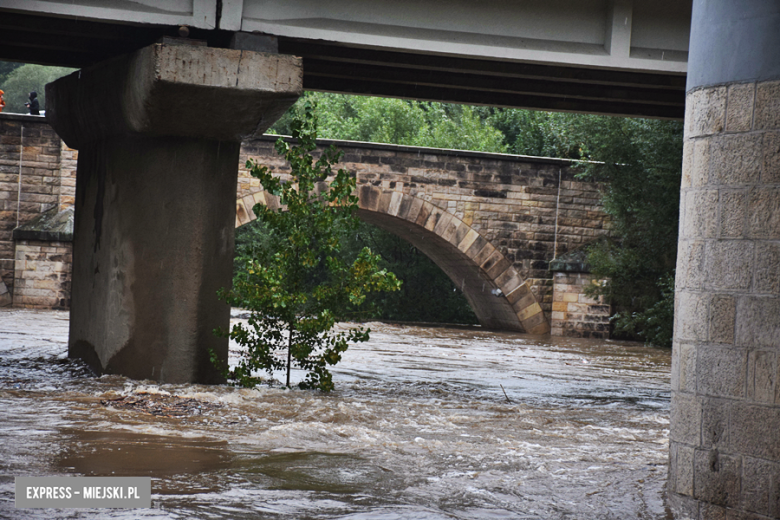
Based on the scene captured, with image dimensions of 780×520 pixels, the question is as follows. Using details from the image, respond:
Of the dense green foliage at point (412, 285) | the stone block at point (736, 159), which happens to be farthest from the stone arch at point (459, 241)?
the stone block at point (736, 159)

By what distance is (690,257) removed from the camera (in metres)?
3.74

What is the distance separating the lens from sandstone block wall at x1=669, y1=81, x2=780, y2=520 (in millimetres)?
3416

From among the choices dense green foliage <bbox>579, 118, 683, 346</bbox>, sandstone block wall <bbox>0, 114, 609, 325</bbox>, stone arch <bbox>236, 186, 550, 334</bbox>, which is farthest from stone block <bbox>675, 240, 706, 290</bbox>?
sandstone block wall <bbox>0, 114, 609, 325</bbox>

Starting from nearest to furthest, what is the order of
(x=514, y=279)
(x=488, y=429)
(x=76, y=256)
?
(x=488, y=429) → (x=76, y=256) → (x=514, y=279)

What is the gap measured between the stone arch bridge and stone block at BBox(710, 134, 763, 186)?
43.5ft

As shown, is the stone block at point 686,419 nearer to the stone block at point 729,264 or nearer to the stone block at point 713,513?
the stone block at point 713,513

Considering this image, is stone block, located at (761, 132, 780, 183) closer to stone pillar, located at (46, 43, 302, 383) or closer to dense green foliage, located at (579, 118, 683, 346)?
stone pillar, located at (46, 43, 302, 383)

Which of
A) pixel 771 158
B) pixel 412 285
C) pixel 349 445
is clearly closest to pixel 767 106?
pixel 771 158

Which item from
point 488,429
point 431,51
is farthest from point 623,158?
point 488,429

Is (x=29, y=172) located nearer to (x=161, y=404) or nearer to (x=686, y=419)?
(x=161, y=404)

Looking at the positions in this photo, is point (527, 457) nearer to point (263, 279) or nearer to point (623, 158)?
point (263, 279)

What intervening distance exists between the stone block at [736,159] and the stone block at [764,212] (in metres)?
0.07

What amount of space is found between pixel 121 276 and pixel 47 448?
2.66 meters

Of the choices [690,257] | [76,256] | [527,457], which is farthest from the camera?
[76,256]
